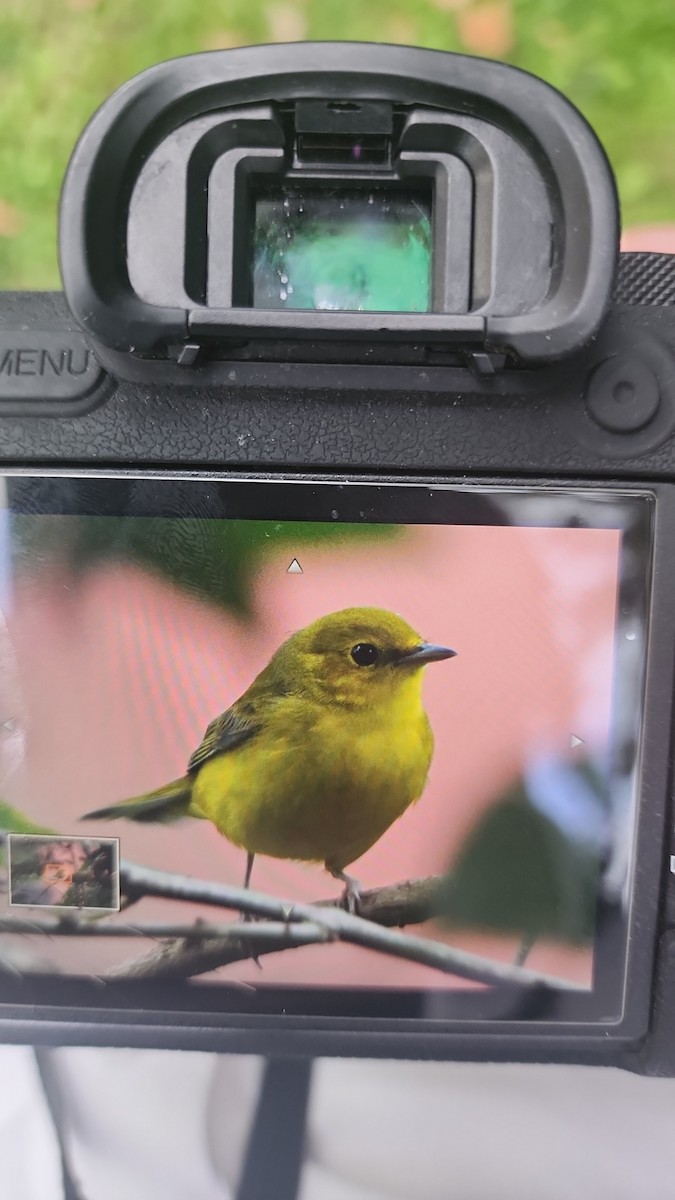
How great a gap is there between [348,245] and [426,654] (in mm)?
180

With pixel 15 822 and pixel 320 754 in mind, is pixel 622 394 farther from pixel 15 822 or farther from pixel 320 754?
pixel 15 822

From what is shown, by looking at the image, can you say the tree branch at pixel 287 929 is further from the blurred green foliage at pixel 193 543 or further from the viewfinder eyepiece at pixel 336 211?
the viewfinder eyepiece at pixel 336 211

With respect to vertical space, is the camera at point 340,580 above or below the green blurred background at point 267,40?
below

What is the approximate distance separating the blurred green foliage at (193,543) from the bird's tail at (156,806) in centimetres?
9

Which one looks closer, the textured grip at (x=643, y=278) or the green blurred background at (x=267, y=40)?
the textured grip at (x=643, y=278)

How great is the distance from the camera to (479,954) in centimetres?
40

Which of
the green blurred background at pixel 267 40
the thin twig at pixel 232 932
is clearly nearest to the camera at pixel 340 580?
the thin twig at pixel 232 932

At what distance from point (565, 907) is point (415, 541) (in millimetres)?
183

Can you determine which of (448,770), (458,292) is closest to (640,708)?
(448,770)

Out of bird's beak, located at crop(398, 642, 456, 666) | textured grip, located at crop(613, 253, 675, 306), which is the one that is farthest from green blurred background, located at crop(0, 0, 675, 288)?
bird's beak, located at crop(398, 642, 456, 666)

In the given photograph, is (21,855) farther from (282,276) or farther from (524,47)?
(524,47)

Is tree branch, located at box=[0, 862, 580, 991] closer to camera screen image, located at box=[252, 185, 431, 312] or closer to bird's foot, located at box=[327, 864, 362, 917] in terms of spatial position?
bird's foot, located at box=[327, 864, 362, 917]

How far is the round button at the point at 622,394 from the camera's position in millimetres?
358

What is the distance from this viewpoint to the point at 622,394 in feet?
1.18
